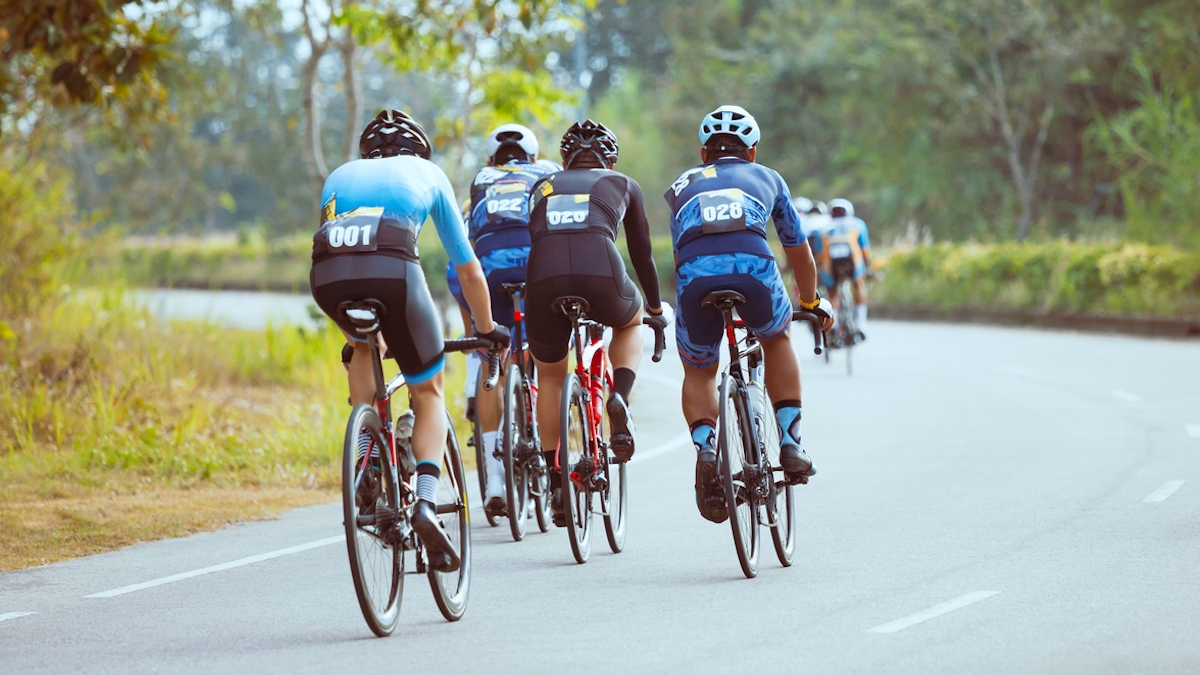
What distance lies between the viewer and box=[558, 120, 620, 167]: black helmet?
25.9ft

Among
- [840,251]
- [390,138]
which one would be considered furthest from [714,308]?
[840,251]

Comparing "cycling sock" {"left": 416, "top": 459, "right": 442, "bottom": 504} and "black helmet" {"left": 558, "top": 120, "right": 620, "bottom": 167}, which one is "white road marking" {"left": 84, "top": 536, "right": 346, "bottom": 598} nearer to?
"cycling sock" {"left": 416, "top": 459, "right": 442, "bottom": 504}

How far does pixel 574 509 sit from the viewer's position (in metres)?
7.85

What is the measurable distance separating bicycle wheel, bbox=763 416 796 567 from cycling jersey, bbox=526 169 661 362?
92 cm

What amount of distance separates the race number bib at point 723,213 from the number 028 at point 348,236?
5.90ft

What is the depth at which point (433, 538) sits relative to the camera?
19.8 feet

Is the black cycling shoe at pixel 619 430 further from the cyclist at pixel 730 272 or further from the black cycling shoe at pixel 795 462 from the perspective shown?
the black cycling shoe at pixel 795 462

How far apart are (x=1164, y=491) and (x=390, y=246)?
5.51 m

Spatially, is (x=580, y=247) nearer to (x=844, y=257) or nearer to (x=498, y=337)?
(x=498, y=337)

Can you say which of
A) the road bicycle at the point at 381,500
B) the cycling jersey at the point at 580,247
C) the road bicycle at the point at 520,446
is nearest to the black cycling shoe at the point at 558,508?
the road bicycle at the point at 520,446

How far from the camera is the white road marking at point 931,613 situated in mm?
6096

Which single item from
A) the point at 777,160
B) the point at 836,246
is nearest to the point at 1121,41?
the point at 777,160

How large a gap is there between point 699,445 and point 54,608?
2.94 m

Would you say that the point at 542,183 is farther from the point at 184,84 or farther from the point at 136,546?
the point at 184,84
